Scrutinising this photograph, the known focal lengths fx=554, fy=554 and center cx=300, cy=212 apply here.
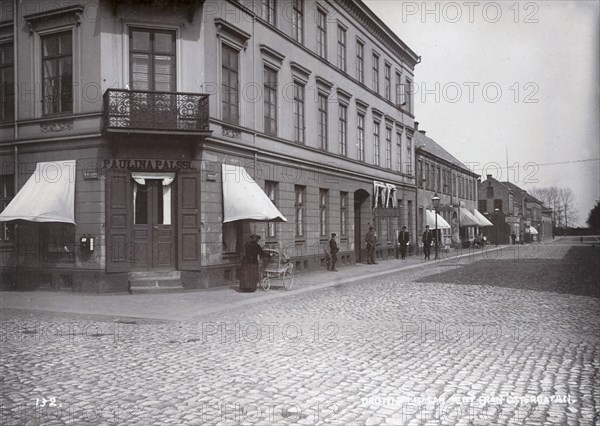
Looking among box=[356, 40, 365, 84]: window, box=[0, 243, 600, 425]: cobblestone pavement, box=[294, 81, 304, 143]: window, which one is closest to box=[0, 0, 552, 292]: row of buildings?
box=[294, 81, 304, 143]: window

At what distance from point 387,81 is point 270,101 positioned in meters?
14.0

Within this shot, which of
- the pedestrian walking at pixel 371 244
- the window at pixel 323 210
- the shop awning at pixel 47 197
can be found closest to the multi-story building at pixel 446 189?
the pedestrian walking at pixel 371 244

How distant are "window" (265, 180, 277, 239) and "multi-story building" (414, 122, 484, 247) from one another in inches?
688

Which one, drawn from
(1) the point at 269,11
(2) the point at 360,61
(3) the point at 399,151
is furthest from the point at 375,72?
(1) the point at 269,11

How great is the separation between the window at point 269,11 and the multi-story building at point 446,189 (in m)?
18.6

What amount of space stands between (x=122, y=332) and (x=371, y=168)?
69.2 feet

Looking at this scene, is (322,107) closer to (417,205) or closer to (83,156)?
(83,156)

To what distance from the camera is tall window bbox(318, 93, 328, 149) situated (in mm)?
23281

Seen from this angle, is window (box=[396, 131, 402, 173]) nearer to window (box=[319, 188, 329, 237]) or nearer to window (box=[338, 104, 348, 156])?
window (box=[338, 104, 348, 156])

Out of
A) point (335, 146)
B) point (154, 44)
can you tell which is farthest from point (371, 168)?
point (154, 44)

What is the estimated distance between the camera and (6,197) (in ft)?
53.5

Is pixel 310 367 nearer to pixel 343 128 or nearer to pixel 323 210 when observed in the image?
pixel 323 210

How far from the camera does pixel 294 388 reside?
579 cm

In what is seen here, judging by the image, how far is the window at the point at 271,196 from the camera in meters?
19.0
